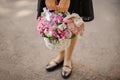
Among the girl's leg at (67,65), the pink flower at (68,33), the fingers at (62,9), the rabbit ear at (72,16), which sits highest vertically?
the fingers at (62,9)

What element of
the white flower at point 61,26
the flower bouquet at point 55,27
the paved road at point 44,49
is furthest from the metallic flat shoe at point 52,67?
the white flower at point 61,26

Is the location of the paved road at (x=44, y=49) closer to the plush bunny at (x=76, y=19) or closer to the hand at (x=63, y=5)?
the plush bunny at (x=76, y=19)

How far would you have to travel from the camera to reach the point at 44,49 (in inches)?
80.0

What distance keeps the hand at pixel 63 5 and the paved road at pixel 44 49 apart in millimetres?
583

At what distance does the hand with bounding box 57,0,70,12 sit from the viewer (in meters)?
1.35

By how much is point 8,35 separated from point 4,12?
45 cm

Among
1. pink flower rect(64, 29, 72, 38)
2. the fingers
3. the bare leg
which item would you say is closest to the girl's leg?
the bare leg

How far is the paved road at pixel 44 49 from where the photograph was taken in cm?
179

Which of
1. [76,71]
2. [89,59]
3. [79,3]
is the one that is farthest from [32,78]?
[79,3]

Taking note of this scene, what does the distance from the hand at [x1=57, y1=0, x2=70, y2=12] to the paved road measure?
1.91ft

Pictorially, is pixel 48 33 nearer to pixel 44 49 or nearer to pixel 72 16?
pixel 72 16

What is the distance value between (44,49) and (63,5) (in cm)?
74

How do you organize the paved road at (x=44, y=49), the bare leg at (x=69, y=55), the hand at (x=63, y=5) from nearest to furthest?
the hand at (x=63, y=5) < the bare leg at (x=69, y=55) < the paved road at (x=44, y=49)

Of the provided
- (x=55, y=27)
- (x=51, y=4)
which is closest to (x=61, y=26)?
(x=55, y=27)
